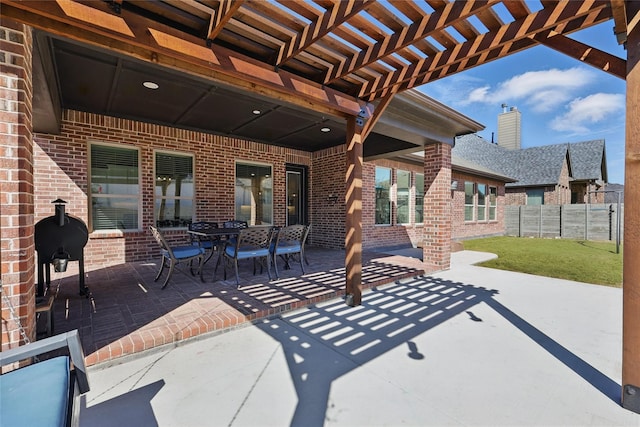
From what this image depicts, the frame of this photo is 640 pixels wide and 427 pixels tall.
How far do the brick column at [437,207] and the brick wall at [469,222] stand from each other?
19.0ft

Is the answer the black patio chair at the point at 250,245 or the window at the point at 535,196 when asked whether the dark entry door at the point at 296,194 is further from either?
the window at the point at 535,196

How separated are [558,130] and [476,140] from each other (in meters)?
22.1

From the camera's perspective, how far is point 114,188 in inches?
211

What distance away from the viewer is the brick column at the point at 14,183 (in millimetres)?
1672

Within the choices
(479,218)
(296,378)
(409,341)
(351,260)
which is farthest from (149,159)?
(479,218)

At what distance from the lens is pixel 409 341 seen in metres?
2.68

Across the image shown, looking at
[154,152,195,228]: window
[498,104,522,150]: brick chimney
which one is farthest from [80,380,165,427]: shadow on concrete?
[498,104,522,150]: brick chimney

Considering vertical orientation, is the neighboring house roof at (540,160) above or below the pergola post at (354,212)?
above

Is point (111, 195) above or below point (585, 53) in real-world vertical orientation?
below

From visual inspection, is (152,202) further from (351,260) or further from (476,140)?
(476,140)

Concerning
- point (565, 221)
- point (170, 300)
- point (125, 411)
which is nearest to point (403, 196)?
point (170, 300)

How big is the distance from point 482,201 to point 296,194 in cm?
943

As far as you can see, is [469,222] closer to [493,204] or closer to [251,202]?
[493,204]

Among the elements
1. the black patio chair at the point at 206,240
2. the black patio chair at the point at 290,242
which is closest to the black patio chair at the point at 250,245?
the black patio chair at the point at 290,242
